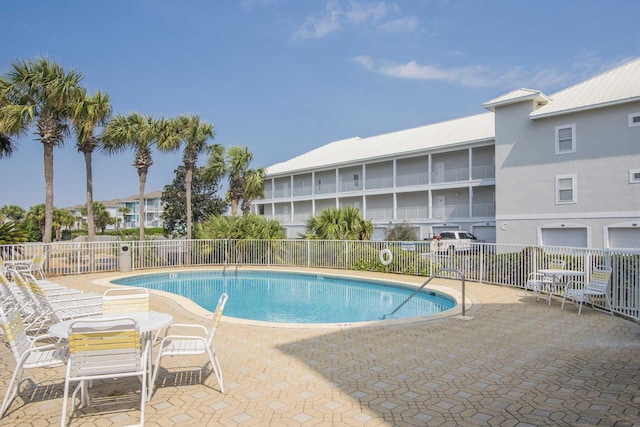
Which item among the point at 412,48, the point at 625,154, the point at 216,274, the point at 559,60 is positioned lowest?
the point at 216,274

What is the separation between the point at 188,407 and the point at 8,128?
15541 millimetres

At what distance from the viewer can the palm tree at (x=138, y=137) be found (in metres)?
20.1

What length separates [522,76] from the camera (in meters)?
26.2

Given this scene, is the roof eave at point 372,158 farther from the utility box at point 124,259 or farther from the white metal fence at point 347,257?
the utility box at point 124,259

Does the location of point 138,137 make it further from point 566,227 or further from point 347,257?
point 566,227

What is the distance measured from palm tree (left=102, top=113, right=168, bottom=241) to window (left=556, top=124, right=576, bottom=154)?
2032 centimetres

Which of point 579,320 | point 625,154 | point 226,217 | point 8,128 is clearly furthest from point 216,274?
point 625,154

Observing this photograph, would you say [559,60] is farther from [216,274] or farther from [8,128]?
[8,128]

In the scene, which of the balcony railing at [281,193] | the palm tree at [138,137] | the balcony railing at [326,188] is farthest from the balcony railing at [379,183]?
the palm tree at [138,137]

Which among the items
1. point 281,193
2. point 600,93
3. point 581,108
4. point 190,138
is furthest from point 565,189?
point 281,193

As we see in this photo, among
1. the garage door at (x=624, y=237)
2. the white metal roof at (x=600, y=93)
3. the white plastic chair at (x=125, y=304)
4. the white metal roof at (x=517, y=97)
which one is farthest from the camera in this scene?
the white metal roof at (x=517, y=97)

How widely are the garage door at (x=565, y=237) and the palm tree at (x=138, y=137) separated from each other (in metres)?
20.5

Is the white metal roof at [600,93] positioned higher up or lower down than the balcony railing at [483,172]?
higher up

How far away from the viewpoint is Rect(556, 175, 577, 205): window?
2105 cm
